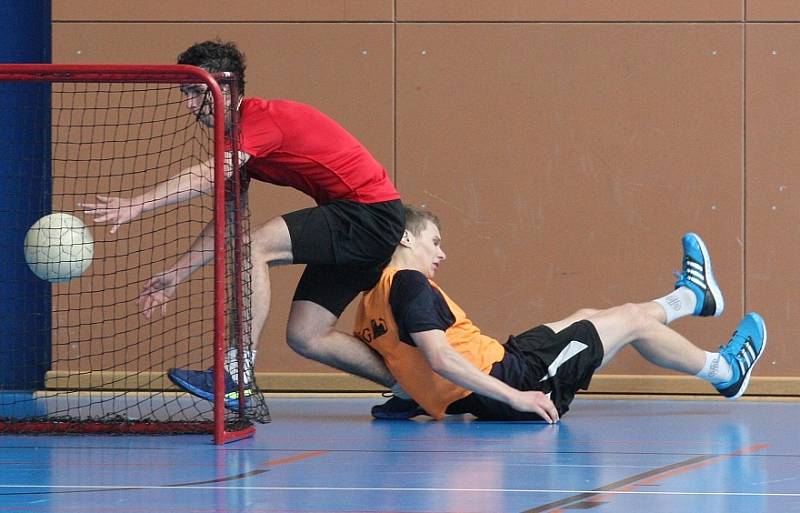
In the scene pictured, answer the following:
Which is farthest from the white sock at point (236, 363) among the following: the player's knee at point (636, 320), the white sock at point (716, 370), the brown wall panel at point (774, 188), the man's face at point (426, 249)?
the brown wall panel at point (774, 188)

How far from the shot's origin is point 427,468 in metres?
4.41

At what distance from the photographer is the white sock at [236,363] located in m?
5.48

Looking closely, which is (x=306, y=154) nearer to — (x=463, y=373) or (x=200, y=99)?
(x=200, y=99)

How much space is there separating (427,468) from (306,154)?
1.73 metres

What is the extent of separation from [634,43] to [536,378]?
2.45 m

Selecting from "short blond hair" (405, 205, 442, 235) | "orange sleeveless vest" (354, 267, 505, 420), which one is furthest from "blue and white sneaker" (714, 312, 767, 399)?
"short blond hair" (405, 205, 442, 235)

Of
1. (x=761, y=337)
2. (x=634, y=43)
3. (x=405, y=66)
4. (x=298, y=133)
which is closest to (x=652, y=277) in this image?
(x=761, y=337)

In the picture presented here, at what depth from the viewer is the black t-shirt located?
5449mm

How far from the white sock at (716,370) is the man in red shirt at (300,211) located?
1609 mm

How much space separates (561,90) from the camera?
7.35 metres

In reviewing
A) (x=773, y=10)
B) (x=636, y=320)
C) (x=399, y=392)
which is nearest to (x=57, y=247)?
(x=399, y=392)

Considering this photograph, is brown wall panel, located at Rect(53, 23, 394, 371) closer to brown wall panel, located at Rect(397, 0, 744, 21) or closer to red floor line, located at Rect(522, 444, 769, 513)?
brown wall panel, located at Rect(397, 0, 744, 21)

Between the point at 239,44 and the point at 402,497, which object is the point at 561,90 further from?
the point at 402,497

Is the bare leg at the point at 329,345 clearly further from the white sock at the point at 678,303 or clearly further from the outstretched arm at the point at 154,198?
the white sock at the point at 678,303
